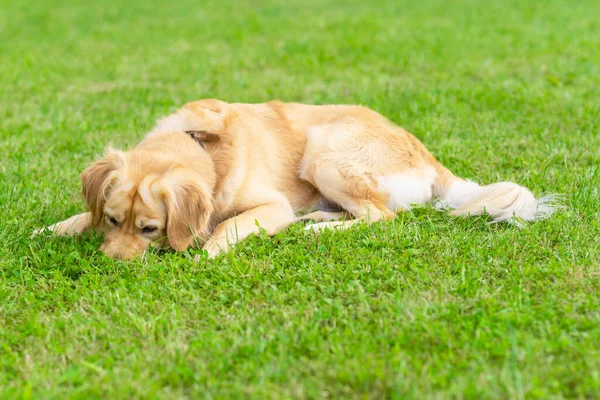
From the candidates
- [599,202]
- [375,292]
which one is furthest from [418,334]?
[599,202]

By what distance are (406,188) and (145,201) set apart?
1.88 metres

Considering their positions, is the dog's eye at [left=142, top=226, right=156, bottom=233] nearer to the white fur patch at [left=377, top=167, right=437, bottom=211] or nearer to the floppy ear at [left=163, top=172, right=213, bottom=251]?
the floppy ear at [left=163, top=172, right=213, bottom=251]

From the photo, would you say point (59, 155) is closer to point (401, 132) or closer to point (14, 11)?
point (401, 132)

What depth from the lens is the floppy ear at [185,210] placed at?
397 cm

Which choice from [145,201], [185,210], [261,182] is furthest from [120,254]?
[261,182]

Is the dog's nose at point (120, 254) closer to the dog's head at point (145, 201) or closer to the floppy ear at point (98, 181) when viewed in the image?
the dog's head at point (145, 201)

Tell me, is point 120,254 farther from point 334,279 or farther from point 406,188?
point 406,188

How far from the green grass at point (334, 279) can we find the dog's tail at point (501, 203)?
0.29 feet

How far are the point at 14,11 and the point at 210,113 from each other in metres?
10.8

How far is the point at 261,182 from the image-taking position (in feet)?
15.5

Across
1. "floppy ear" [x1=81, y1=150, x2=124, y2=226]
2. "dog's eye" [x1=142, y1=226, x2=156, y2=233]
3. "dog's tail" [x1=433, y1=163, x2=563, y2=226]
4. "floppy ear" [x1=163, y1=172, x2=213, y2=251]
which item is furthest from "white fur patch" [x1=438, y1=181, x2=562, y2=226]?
"floppy ear" [x1=81, y1=150, x2=124, y2=226]

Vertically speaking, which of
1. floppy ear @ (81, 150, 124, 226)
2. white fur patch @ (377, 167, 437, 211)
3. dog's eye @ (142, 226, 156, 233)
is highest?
floppy ear @ (81, 150, 124, 226)

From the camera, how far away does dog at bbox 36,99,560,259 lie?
4023mm

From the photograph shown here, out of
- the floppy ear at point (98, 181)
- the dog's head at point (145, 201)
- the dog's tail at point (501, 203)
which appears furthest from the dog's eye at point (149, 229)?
the dog's tail at point (501, 203)
